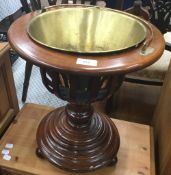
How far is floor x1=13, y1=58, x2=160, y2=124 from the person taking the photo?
142 centimetres

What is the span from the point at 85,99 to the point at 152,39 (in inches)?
10.2

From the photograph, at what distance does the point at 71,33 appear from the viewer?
2.78 feet

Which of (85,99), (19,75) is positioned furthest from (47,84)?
(19,75)

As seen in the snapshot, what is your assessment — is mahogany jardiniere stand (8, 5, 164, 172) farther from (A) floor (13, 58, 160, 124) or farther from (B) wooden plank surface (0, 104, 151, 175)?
(A) floor (13, 58, 160, 124)

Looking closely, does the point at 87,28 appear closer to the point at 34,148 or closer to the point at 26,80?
the point at 34,148

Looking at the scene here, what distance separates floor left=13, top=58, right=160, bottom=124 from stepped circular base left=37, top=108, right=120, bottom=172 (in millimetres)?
460

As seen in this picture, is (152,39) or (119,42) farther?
(119,42)

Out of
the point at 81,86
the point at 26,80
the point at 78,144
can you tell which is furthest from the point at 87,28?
the point at 26,80

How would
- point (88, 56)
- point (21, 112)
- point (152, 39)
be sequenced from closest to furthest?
point (88, 56) < point (152, 39) < point (21, 112)

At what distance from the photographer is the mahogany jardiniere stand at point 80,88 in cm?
57

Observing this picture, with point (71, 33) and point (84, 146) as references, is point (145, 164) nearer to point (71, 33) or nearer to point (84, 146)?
point (84, 146)

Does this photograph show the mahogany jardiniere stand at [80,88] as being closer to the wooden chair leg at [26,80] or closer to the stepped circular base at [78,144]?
the stepped circular base at [78,144]

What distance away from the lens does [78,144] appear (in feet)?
2.92

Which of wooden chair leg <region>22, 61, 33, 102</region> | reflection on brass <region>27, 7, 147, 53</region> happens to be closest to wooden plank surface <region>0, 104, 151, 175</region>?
wooden chair leg <region>22, 61, 33, 102</region>
